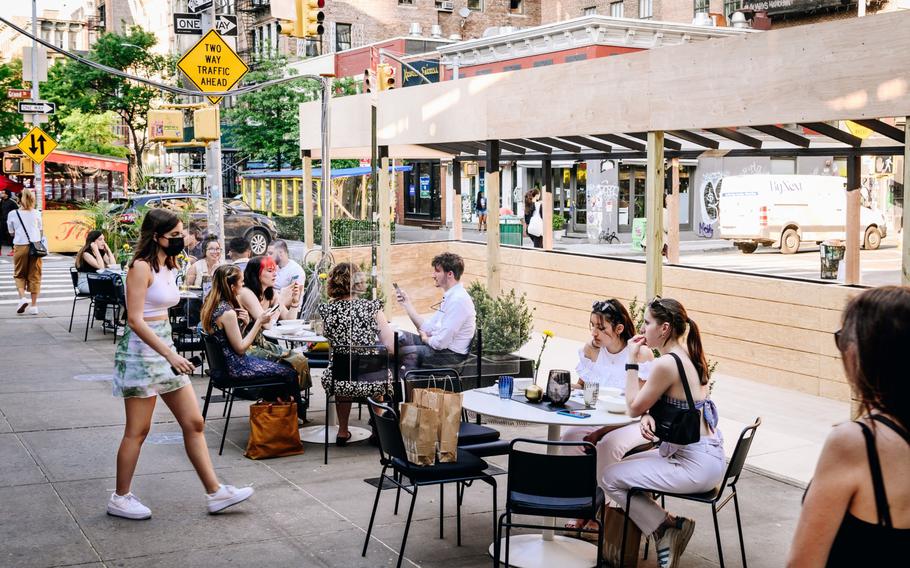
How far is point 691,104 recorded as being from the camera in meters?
9.66

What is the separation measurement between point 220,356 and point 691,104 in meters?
4.95

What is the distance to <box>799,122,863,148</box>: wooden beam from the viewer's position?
1035 cm

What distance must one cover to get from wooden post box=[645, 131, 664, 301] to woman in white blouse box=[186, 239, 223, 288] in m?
5.35

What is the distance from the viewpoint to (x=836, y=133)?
10.8 meters

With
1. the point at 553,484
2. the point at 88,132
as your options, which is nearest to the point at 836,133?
the point at 553,484

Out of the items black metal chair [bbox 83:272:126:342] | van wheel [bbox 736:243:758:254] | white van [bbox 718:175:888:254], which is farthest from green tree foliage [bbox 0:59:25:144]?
black metal chair [bbox 83:272:126:342]

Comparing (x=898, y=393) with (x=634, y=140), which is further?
(x=634, y=140)

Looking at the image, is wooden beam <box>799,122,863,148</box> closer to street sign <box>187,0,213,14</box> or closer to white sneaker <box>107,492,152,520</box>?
white sneaker <box>107,492,152,520</box>

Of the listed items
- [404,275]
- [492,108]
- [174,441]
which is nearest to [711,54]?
[492,108]

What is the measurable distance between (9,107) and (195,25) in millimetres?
41096

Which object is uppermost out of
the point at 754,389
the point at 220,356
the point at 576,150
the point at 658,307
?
the point at 576,150

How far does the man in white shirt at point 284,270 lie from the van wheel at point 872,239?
68.9 feet

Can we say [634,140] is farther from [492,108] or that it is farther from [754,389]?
[754,389]

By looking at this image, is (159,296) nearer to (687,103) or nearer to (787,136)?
(687,103)
